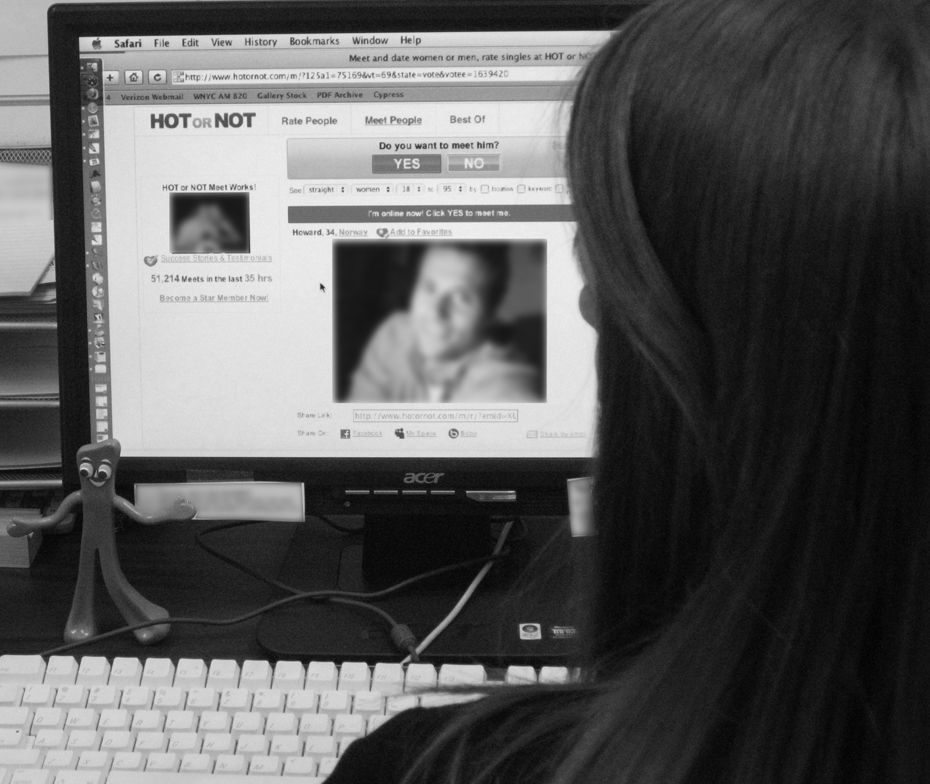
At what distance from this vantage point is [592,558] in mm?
497

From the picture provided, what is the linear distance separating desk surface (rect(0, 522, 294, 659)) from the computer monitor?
95 mm

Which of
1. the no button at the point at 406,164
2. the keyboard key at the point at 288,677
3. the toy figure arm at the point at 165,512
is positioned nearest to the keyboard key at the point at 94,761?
the keyboard key at the point at 288,677

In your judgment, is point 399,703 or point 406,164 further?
point 406,164

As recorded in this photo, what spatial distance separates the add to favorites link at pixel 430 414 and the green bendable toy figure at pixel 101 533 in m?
0.14

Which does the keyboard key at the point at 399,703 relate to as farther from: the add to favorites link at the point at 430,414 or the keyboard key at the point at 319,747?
the add to favorites link at the point at 430,414

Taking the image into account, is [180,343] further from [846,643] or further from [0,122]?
[846,643]

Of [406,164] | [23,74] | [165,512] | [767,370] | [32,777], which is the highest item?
[23,74]

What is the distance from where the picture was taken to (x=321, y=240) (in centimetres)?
76

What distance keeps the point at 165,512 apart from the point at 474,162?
0.33 meters

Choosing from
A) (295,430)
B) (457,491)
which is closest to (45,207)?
(295,430)

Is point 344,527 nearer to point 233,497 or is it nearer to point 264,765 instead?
point 233,497

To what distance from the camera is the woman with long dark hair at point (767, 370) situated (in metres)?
0.34

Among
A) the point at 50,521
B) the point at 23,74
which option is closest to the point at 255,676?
the point at 50,521

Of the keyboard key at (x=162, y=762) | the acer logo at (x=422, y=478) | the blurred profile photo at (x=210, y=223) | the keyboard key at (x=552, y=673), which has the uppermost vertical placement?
the blurred profile photo at (x=210, y=223)
